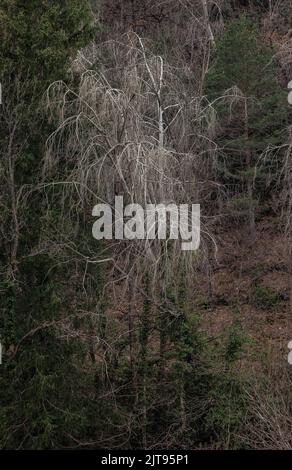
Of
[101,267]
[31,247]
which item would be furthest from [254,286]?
[31,247]

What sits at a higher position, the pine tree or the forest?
the pine tree

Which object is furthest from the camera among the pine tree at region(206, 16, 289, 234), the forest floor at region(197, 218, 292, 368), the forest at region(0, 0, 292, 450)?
the pine tree at region(206, 16, 289, 234)

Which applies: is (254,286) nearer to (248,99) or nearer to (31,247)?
(248,99)

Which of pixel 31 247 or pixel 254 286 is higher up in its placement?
pixel 31 247

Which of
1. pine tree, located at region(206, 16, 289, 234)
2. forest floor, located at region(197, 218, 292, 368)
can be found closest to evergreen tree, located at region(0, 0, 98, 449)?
forest floor, located at region(197, 218, 292, 368)

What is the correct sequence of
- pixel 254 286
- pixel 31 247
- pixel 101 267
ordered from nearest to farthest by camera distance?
pixel 101 267 < pixel 31 247 < pixel 254 286

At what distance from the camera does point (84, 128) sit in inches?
467

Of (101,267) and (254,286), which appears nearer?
(101,267)

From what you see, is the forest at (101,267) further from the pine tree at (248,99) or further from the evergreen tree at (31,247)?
the pine tree at (248,99)

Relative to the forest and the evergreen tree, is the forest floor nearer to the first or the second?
the forest

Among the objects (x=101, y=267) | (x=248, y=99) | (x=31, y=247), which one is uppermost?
(x=248, y=99)

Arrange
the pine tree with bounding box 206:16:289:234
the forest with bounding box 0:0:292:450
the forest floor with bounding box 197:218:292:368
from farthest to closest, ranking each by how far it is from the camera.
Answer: the pine tree with bounding box 206:16:289:234
the forest floor with bounding box 197:218:292:368
the forest with bounding box 0:0:292:450

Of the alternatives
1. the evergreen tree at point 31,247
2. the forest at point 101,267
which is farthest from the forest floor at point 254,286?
the evergreen tree at point 31,247
